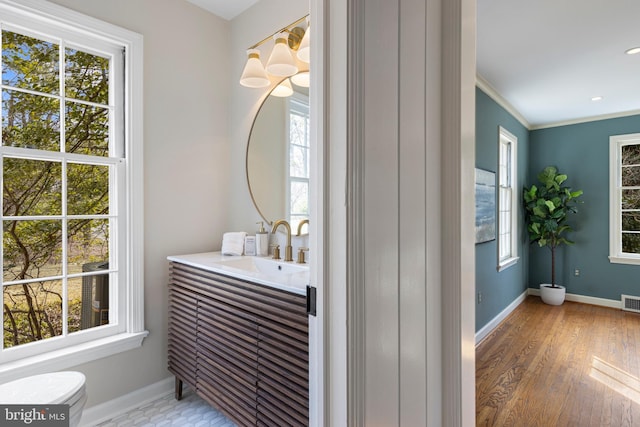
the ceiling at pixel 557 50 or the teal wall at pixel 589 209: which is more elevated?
the ceiling at pixel 557 50

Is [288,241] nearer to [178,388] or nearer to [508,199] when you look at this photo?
[178,388]

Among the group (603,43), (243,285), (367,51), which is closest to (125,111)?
(243,285)

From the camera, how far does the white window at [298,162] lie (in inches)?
80.1

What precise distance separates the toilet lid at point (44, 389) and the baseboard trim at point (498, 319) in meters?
3.19

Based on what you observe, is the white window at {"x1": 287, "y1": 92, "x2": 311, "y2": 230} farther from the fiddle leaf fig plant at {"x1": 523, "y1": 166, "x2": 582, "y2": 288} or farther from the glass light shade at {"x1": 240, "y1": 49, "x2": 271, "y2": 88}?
the fiddle leaf fig plant at {"x1": 523, "y1": 166, "x2": 582, "y2": 288}

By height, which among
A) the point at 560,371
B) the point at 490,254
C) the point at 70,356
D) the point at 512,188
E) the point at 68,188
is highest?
the point at 512,188

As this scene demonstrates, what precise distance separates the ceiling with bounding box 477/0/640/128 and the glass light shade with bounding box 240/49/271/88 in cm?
143

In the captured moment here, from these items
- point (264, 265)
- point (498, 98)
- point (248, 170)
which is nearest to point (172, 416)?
point (264, 265)

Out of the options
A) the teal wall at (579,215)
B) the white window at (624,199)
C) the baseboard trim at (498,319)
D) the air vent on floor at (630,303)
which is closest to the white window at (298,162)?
the baseboard trim at (498,319)

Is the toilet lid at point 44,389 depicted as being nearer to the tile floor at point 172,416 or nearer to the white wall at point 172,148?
the white wall at point 172,148

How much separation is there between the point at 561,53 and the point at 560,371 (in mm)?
2616

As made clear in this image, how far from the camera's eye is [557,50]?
262 cm

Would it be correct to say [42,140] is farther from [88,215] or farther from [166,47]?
[166,47]

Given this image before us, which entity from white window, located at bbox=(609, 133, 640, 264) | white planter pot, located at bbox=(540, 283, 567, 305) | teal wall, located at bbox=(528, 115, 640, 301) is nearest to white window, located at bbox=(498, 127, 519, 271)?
white planter pot, located at bbox=(540, 283, 567, 305)
